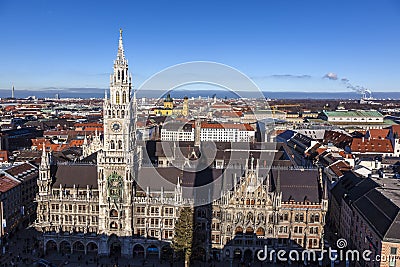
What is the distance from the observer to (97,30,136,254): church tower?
73250mm

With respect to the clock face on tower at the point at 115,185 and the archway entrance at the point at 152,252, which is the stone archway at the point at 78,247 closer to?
the clock face on tower at the point at 115,185

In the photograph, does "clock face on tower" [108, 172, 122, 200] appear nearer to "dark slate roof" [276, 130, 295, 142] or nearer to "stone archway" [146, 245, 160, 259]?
"stone archway" [146, 245, 160, 259]

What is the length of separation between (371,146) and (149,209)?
9944 cm

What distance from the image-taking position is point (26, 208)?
302ft

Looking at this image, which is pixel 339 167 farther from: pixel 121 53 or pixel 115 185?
pixel 121 53

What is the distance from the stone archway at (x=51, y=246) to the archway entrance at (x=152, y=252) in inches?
728

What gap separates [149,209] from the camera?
243ft

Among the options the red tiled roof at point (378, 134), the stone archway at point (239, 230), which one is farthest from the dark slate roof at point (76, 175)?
the red tiled roof at point (378, 134)

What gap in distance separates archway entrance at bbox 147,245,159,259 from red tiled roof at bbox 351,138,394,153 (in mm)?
94331

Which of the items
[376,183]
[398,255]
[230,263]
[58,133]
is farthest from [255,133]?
[398,255]

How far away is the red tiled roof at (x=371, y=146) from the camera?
465 ft

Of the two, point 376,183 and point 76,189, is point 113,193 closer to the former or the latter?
point 76,189

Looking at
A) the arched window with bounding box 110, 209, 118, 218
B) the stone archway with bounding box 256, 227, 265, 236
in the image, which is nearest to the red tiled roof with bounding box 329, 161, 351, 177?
the stone archway with bounding box 256, 227, 265, 236

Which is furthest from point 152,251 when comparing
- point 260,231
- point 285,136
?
point 285,136
